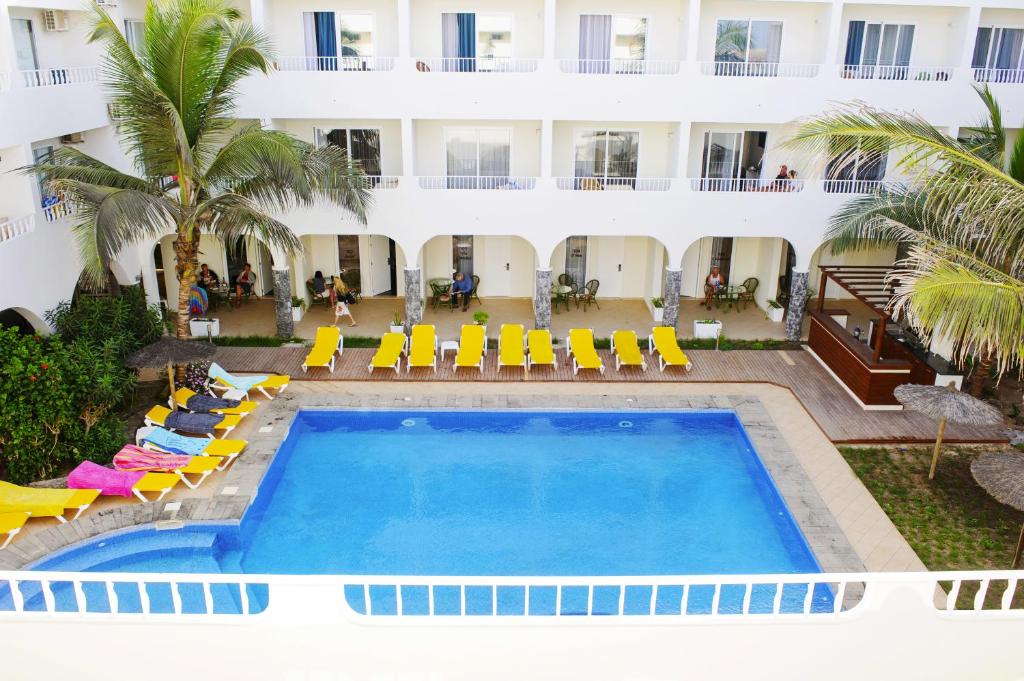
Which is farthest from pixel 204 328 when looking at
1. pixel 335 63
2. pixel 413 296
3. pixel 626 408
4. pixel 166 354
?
pixel 626 408

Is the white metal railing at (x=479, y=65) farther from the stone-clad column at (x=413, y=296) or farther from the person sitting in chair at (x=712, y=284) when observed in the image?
the person sitting in chair at (x=712, y=284)

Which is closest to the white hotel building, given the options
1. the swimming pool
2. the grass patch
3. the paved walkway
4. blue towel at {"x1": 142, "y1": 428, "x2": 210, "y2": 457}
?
the paved walkway

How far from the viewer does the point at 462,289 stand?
22.7 metres

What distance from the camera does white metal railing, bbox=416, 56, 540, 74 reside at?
773 inches

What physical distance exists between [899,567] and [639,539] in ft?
12.3

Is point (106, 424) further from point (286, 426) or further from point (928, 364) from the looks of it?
point (928, 364)

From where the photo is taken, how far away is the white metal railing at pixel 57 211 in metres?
16.3

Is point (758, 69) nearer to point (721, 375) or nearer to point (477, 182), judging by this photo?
point (477, 182)

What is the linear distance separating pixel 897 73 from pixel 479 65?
9815 mm

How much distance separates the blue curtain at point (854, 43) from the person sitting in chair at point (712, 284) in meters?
6.02

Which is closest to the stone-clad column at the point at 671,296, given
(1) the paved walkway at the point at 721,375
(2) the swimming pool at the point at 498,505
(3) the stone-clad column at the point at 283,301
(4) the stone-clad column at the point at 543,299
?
(1) the paved walkway at the point at 721,375

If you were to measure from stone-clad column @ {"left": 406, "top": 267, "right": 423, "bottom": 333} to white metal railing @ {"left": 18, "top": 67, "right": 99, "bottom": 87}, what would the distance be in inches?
309

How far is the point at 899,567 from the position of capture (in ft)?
40.3

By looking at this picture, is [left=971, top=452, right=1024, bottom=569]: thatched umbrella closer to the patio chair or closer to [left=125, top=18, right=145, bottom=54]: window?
the patio chair
